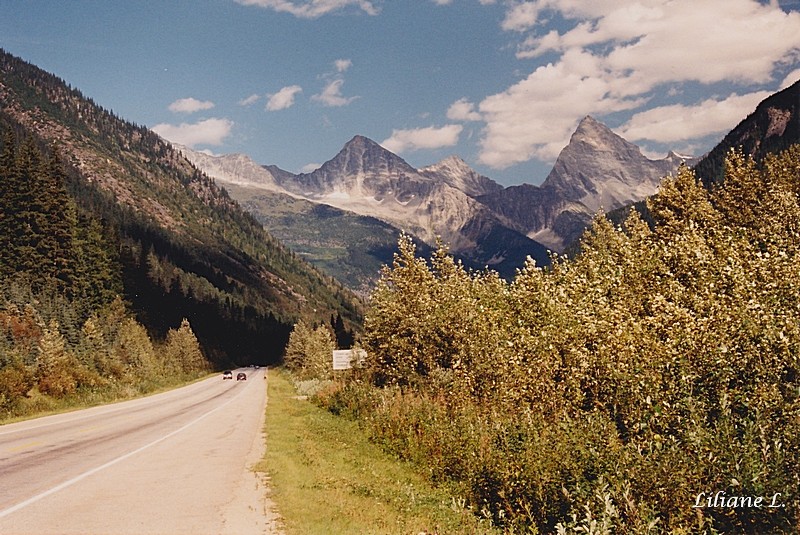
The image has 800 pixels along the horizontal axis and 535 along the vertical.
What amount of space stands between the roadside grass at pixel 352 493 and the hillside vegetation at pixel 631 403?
730 mm

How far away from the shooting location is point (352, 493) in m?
13.6

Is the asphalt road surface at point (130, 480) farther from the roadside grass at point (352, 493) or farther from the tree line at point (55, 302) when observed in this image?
the tree line at point (55, 302)

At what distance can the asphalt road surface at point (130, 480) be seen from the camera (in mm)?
10258

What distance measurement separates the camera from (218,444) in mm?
21266

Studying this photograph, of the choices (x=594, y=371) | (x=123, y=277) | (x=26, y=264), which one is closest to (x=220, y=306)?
(x=123, y=277)

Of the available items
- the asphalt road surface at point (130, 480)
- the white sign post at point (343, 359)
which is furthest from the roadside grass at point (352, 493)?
the white sign post at point (343, 359)

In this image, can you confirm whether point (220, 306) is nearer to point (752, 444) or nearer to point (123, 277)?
point (123, 277)

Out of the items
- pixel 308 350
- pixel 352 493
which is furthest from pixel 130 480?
pixel 308 350

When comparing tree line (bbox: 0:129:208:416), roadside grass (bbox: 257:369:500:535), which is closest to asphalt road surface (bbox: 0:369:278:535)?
roadside grass (bbox: 257:369:500:535)

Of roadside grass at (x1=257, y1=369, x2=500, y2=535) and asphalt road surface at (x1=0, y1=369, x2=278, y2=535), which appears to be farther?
roadside grass at (x1=257, y1=369, x2=500, y2=535)

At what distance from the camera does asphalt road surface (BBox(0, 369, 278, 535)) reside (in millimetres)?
10258

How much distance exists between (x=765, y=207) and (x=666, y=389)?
24705mm
